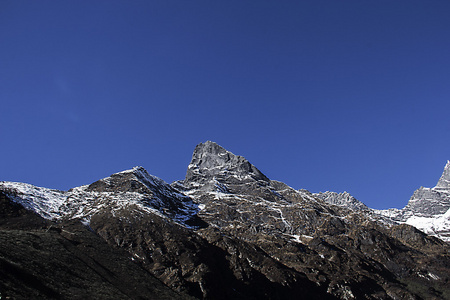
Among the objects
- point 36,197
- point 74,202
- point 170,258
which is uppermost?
point 74,202

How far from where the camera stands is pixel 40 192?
176000mm

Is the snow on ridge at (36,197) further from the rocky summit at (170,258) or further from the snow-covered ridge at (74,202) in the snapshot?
the rocky summit at (170,258)

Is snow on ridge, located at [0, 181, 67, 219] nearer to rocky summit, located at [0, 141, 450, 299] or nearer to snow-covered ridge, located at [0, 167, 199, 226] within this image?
snow-covered ridge, located at [0, 167, 199, 226]

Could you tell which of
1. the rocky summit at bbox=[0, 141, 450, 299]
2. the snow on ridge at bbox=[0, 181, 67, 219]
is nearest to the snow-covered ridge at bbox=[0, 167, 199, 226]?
the snow on ridge at bbox=[0, 181, 67, 219]

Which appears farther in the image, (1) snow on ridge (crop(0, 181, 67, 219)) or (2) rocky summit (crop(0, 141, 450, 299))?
(1) snow on ridge (crop(0, 181, 67, 219))

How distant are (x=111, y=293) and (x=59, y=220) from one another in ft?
292

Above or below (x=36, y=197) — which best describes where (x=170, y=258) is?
below

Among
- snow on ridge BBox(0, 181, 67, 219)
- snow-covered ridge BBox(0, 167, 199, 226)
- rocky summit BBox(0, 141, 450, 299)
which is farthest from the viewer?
snow-covered ridge BBox(0, 167, 199, 226)

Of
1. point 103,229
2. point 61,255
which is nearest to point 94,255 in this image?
point 61,255

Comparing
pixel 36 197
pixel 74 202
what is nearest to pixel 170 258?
pixel 74 202

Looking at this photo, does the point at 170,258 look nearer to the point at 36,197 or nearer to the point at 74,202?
the point at 74,202

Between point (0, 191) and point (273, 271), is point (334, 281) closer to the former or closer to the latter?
point (273, 271)

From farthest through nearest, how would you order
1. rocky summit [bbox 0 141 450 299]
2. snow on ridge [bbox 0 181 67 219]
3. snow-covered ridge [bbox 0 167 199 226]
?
snow-covered ridge [bbox 0 167 199 226]
snow on ridge [bbox 0 181 67 219]
rocky summit [bbox 0 141 450 299]

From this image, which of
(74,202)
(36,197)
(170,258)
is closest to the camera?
(170,258)
